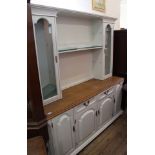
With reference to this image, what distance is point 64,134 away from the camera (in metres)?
1.69

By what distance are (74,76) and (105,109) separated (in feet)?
2.48

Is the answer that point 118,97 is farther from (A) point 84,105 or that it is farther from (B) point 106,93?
(A) point 84,105

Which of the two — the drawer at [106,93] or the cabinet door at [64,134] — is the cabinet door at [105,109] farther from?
the cabinet door at [64,134]

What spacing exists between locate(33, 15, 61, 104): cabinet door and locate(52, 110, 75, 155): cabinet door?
28 centimetres

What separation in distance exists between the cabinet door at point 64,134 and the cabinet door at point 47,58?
280mm

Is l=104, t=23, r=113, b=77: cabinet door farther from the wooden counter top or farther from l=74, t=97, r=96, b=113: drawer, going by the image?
l=74, t=97, r=96, b=113: drawer

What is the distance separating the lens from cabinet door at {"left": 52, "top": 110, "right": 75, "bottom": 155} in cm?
158

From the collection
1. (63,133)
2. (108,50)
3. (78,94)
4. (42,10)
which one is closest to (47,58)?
(42,10)

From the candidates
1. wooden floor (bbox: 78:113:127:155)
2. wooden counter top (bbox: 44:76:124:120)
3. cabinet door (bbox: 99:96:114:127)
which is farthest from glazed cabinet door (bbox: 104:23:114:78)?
wooden floor (bbox: 78:113:127:155)

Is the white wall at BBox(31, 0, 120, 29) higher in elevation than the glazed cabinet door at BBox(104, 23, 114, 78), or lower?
higher

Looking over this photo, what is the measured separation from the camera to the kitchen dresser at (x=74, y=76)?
5.30ft
